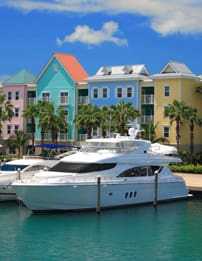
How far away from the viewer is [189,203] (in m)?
36.7

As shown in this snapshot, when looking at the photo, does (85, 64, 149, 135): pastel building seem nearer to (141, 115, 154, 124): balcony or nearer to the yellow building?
(141, 115, 154, 124): balcony

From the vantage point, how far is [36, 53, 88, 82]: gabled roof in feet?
229

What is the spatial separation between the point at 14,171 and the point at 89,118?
24.9 metres

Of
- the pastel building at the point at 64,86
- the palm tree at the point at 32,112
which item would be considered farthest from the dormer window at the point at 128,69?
the palm tree at the point at 32,112

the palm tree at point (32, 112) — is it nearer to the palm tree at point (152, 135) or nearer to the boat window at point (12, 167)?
the palm tree at point (152, 135)

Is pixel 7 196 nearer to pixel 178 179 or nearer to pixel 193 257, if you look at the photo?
pixel 178 179

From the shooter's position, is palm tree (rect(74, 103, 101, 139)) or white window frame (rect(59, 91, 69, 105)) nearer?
palm tree (rect(74, 103, 101, 139))

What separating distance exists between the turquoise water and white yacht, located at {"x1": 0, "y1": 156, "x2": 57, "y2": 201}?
93 cm

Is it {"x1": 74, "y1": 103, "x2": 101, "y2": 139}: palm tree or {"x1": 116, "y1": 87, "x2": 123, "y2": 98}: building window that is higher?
{"x1": 116, "y1": 87, "x2": 123, "y2": 98}: building window

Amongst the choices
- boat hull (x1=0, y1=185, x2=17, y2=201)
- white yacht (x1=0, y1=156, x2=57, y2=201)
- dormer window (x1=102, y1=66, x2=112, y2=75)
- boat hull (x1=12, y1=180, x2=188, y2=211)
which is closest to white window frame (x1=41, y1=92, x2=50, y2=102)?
dormer window (x1=102, y1=66, x2=112, y2=75)

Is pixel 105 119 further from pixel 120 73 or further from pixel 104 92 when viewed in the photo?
pixel 120 73

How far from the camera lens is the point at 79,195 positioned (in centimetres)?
3161

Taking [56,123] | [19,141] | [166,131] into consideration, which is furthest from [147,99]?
[19,141]

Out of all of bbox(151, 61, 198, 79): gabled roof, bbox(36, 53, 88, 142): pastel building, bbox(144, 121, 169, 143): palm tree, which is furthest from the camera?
bbox(36, 53, 88, 142): pastel building
